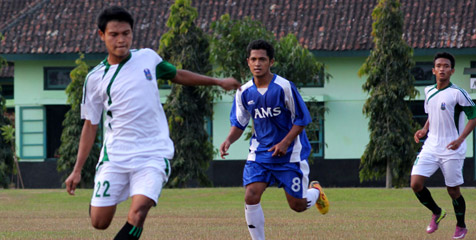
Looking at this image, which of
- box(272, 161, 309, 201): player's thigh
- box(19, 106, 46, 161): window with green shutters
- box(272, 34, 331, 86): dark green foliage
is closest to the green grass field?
box(272, 161, 309, 201): player's thigh

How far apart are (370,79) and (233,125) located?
16320 millimetres

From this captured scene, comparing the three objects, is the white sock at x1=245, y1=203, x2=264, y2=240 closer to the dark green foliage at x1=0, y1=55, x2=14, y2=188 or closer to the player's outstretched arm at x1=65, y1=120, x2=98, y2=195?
the player's outstretched arm at x1=65, y1=120, x2=98, y2=195

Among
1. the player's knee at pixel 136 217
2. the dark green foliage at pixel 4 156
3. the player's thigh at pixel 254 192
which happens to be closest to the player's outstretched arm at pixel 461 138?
the player's thigh at pixel 254 192

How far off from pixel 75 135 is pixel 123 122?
71.3ft

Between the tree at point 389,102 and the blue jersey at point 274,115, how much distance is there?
16049 mm

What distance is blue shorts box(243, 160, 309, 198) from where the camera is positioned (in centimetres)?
1080

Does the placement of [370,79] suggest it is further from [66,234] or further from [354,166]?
[66,234]

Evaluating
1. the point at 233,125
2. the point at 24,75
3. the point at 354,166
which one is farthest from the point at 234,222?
the point at 24,75

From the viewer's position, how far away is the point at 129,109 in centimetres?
825

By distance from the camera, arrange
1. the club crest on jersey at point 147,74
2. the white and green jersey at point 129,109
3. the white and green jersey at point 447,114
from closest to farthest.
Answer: the white and green jersey at point 129,109
the club crest on jersey at point 147,74
the white and green jersey at point 447,114

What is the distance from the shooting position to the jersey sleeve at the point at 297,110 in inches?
415

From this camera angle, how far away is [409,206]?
1973 cm

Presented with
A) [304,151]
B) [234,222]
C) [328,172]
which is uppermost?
[304,151]

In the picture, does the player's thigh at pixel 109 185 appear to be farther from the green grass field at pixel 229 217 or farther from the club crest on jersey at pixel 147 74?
the green grass field at pixel 229 217
